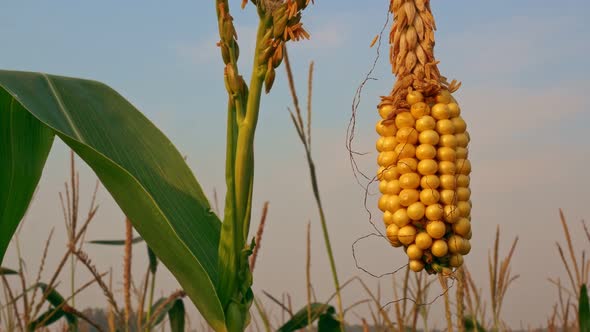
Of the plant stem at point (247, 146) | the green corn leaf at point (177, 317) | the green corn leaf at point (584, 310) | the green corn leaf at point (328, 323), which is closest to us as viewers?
the plant stem at point (247, 146)

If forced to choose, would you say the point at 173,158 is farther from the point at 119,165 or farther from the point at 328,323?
the point at 328,323

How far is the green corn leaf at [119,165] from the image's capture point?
10.00 ft

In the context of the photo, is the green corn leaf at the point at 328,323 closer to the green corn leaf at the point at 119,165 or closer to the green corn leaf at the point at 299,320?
the green corn leaf at the point at 299,320

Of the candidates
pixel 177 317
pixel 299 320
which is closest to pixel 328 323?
pixel 299 320

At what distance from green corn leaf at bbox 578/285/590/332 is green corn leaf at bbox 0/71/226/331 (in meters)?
1.65

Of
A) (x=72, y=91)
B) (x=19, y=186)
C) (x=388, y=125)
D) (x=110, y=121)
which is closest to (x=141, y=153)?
(x=110, y=121)

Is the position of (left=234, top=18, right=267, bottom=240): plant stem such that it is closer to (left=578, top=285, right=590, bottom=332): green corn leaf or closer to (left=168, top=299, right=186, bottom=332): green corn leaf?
(left=168, top=299, right=186, bottom=332): green corn leaf

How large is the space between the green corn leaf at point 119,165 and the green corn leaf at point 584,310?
5.42ft

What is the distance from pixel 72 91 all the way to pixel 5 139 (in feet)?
1.43

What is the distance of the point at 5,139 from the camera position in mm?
3668

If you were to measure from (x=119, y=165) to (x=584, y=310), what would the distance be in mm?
2174

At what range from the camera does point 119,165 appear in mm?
3000

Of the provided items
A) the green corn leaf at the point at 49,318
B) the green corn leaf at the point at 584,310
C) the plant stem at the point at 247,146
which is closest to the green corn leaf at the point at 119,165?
the plant stem at the point at 247,146

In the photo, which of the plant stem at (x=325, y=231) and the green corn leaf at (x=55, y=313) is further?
the green corn leaf at (x=55, y=313)
